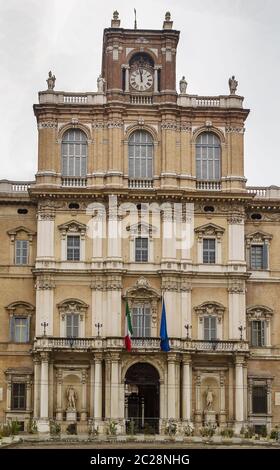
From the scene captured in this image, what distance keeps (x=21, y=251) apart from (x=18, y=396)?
362 inches

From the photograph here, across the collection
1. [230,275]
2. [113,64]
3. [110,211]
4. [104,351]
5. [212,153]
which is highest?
[113,64]

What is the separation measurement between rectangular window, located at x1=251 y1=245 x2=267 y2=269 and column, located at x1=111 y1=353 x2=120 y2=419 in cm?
1125

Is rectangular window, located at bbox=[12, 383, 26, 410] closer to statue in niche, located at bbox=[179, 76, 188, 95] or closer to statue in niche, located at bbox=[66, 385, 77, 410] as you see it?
statue in niche, located at bbox=[66, 385, 77, 410]

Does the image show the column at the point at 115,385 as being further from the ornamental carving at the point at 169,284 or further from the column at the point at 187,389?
the ornamental carving at the point at 169,284

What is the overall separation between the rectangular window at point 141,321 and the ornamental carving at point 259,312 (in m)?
6.56

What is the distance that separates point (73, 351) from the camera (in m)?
54.2

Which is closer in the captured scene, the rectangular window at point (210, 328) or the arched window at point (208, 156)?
the rectangular window at point (210, 328)

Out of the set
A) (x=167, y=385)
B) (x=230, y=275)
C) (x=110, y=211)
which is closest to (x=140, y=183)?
(x=110, y=211)

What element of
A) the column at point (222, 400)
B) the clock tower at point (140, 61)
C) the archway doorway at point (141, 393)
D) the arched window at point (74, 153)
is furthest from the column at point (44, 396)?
the clock tower at point (140, 61)

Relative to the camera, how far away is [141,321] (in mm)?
55562

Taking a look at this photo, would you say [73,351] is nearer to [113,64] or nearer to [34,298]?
[34,298]

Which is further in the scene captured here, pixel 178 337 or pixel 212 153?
pixel 212 153

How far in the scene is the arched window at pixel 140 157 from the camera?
5738 centimetres

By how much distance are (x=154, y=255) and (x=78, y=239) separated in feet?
16.1
